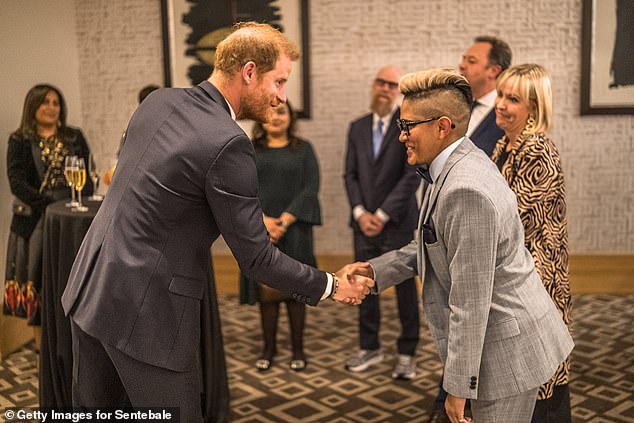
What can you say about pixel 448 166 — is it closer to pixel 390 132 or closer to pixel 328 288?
pixel 328 288

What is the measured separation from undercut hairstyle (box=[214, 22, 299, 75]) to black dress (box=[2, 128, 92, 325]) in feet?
7.56

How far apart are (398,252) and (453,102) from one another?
69cm

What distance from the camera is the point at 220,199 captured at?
217 centimetres

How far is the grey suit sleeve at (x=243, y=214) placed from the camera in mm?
2164

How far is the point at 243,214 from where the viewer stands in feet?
7.28

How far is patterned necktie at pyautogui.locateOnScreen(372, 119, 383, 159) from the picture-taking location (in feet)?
14.5

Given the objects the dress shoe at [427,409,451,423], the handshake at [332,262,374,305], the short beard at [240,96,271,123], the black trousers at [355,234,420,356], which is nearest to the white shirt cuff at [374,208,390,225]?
the black trousers at [355,234,420,356]

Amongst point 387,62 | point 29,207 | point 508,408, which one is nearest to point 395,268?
point 508,408

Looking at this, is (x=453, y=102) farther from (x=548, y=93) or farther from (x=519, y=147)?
(x=548, y=93)

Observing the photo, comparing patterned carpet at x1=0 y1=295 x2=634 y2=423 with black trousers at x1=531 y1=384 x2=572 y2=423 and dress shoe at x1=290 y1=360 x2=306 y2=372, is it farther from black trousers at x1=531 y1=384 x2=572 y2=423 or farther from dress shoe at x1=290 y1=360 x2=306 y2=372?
black trousers at x1=531 y1=384 x2=572 y2=423

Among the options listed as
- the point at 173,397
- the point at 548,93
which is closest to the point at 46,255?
the point at 173,397

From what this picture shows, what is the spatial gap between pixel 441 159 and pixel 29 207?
2921mm

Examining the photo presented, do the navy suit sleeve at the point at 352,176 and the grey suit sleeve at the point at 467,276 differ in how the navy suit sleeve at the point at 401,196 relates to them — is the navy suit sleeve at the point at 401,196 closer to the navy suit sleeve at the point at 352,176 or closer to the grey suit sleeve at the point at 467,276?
the navy suit sleeve at the point at 352,176

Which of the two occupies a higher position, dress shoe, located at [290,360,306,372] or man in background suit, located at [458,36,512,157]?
man in background suit, located at [458,36,512,157]
